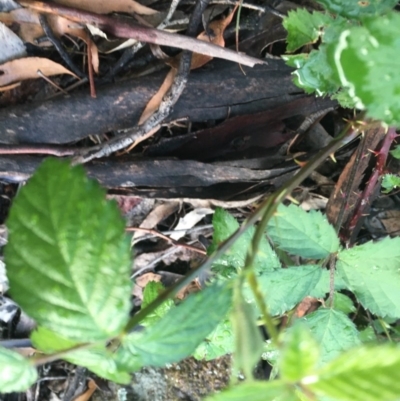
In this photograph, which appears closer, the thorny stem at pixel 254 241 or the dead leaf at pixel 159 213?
the thorny stem at pixel 254 241

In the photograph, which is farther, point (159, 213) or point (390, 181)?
point (159, 213)

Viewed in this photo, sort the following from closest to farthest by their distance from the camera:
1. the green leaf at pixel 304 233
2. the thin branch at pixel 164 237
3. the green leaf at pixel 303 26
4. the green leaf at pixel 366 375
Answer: the green leaf at pixel 366 375, the green leaf at pixel 303 26, the green leaf at pixel 304 233, the thin branch at pixel 164 237

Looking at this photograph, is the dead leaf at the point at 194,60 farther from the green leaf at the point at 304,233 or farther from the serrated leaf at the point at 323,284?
the serrated leaf at the point at 323,284

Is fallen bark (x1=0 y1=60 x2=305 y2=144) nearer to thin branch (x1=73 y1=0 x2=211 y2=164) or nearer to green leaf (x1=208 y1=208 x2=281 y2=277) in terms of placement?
thin branch (x1=73 y1=0 x2=211 y2=164)

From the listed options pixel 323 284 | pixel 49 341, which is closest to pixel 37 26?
pixel 49 341

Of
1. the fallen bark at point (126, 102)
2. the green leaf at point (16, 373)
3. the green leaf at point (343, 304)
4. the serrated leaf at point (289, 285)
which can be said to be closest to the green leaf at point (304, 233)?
the serrated leaf at point (289, 285)

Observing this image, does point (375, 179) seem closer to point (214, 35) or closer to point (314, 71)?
point (314, 71)

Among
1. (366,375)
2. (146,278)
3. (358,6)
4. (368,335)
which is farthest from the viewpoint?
(146,278)
